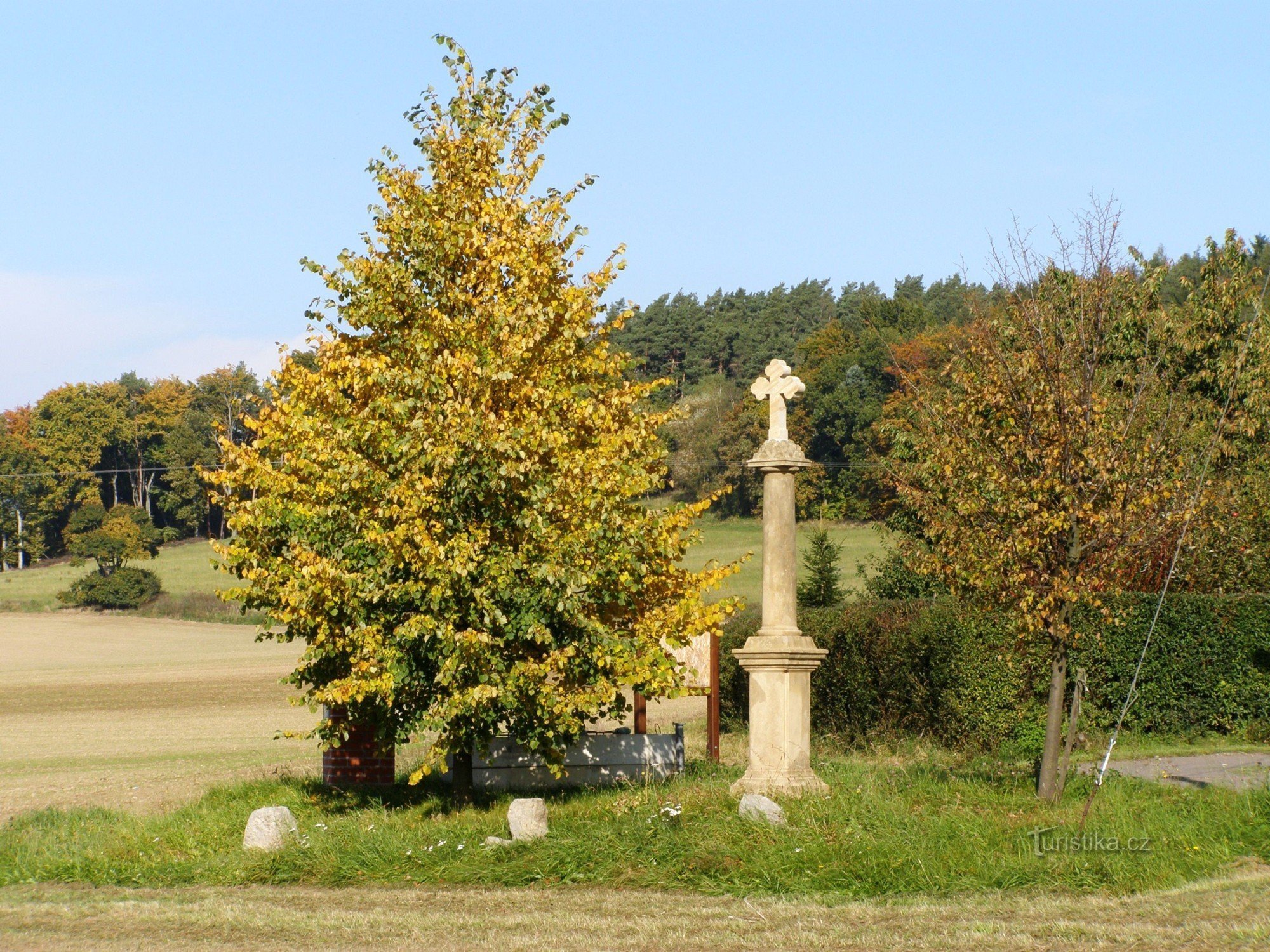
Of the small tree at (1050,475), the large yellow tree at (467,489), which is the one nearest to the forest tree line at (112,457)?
the large yellow tree at (467,489)

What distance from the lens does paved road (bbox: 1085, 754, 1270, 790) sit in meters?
12.5

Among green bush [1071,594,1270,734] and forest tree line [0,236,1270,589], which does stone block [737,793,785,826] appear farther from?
forest tree line [0,236,1270,589]

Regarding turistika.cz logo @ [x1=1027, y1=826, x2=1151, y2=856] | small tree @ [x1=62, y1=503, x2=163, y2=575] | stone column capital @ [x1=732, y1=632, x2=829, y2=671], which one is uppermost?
stone column capital @ [x1=732, y1=632, x2=829, y2=671]

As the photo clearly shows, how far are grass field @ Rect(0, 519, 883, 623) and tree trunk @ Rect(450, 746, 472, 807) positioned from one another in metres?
43.1

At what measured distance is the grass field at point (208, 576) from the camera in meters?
63.3

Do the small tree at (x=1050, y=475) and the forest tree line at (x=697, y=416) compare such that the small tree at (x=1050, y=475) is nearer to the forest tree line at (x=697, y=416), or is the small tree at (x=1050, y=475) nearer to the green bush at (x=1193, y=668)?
the green bush at (x=1193, y=668)

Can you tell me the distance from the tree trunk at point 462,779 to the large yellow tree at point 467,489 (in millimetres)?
33

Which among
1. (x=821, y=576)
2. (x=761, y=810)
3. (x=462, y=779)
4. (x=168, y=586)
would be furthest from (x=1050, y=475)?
(x=168, y=586)

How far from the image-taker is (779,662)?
11672 mm

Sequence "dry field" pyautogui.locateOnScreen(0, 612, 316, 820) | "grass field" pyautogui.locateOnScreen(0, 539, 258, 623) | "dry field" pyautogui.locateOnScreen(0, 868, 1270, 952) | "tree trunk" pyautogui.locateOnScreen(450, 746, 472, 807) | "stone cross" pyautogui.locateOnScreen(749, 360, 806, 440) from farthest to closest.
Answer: "grass field" pyautogui.locateOnScreen(0, 539, 258, 623), "dry field" pyautogui.locateOnScreen(0, 612, 316, 820), "tree trunk" pyautogui.locateOnScreen(450, 746, 472, 807), "stone cross" pyautogui.locateOnScreen(749, 360, 806, 440), "dry field" pyautogui.locateOnScreen(0, 868, 1270, 952)

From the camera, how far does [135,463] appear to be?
9450 cm

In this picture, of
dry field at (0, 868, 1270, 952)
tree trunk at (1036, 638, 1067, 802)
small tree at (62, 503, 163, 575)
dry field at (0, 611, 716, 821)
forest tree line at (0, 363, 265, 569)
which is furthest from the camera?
forest tree line at (0, 363, 265, 569)

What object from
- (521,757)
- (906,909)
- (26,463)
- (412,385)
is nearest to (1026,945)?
(906,909)

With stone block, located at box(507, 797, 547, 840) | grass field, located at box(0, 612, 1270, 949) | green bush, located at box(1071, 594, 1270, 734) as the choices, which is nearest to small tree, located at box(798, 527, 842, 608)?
green bush, located at box(1071, 594, 1270, 734)
